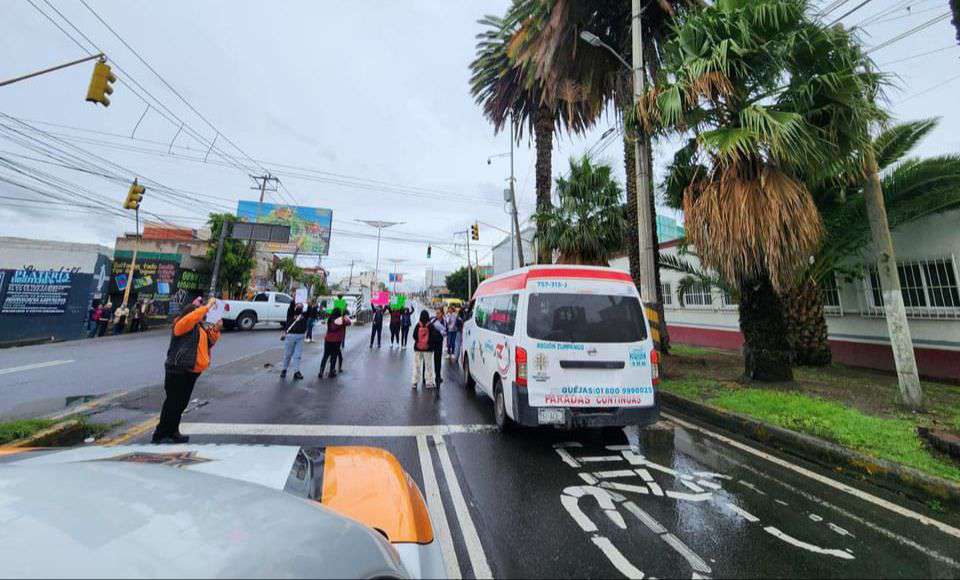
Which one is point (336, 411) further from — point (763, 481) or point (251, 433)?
point (763, 481)

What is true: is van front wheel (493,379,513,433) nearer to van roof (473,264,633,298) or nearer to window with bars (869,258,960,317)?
van roof (473,264,633,298)

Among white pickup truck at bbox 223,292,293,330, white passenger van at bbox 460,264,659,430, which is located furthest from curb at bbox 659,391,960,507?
white pickup truck at bbox 223,292,293,330

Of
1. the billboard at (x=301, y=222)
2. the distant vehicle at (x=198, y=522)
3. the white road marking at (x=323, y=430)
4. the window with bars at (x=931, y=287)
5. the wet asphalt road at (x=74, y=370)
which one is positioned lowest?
the white road marking at (x=323, y=430)

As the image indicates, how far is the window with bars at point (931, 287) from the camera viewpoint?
7.93m

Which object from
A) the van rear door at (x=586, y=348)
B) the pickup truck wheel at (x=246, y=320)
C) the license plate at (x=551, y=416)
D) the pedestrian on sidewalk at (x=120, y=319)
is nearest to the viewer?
the license plate at (x=551, y=416)

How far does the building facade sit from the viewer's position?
45.8 ft

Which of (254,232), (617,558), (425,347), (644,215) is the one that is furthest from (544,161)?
(254,232)

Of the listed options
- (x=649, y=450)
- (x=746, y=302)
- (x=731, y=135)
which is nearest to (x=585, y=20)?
(x=731, y=135)

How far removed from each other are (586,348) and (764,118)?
5.00 m

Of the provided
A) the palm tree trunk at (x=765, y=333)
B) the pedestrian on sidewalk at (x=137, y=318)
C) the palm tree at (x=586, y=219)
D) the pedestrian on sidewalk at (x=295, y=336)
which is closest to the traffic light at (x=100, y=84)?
the pedestrian on sidewalk at (x=295, y=336)

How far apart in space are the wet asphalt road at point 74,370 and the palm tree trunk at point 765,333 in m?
11.8

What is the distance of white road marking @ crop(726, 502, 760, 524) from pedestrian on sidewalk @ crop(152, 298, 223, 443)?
18.3ft

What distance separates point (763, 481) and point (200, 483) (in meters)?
4.81

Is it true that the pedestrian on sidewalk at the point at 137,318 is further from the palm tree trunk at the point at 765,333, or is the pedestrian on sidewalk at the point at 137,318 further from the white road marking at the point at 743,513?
the palm tree trunk at the point at 765,333
